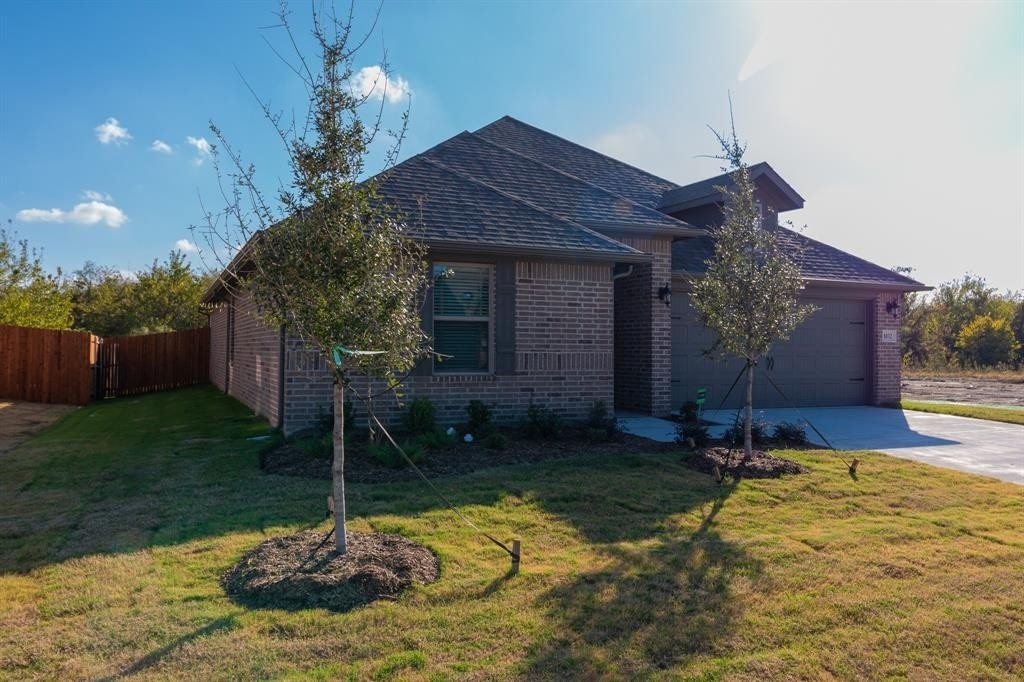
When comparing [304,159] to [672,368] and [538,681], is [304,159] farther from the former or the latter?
[672,368]

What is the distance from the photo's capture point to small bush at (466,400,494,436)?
9.12 meters

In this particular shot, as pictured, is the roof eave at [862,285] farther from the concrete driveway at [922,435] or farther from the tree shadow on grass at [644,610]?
the tree shadow on grass at [644,610]

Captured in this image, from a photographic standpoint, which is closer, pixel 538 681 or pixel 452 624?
pixel 538 681

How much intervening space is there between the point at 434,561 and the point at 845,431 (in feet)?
27.9

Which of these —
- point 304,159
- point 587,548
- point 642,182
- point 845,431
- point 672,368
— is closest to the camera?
point 304,159

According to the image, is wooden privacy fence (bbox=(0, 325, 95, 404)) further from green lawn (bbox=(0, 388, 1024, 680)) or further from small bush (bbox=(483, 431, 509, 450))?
small bush (bbox=(483, 431, 509, 450))

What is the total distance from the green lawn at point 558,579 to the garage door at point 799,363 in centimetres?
511

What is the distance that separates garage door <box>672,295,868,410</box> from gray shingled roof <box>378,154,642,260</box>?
10.5ft

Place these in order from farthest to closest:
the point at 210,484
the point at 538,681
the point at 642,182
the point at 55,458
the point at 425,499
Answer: the point at 642,182 < the point at 55,458 < the point at 210,484 < the point at 425,499 < the point at 538,681

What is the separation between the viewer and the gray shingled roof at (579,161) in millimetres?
14273

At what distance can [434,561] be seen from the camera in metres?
4.75

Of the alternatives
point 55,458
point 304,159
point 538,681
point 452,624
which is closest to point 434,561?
point 452,624


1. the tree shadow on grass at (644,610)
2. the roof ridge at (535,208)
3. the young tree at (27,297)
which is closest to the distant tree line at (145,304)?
the young tree at (27,297)

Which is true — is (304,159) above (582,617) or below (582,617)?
above
